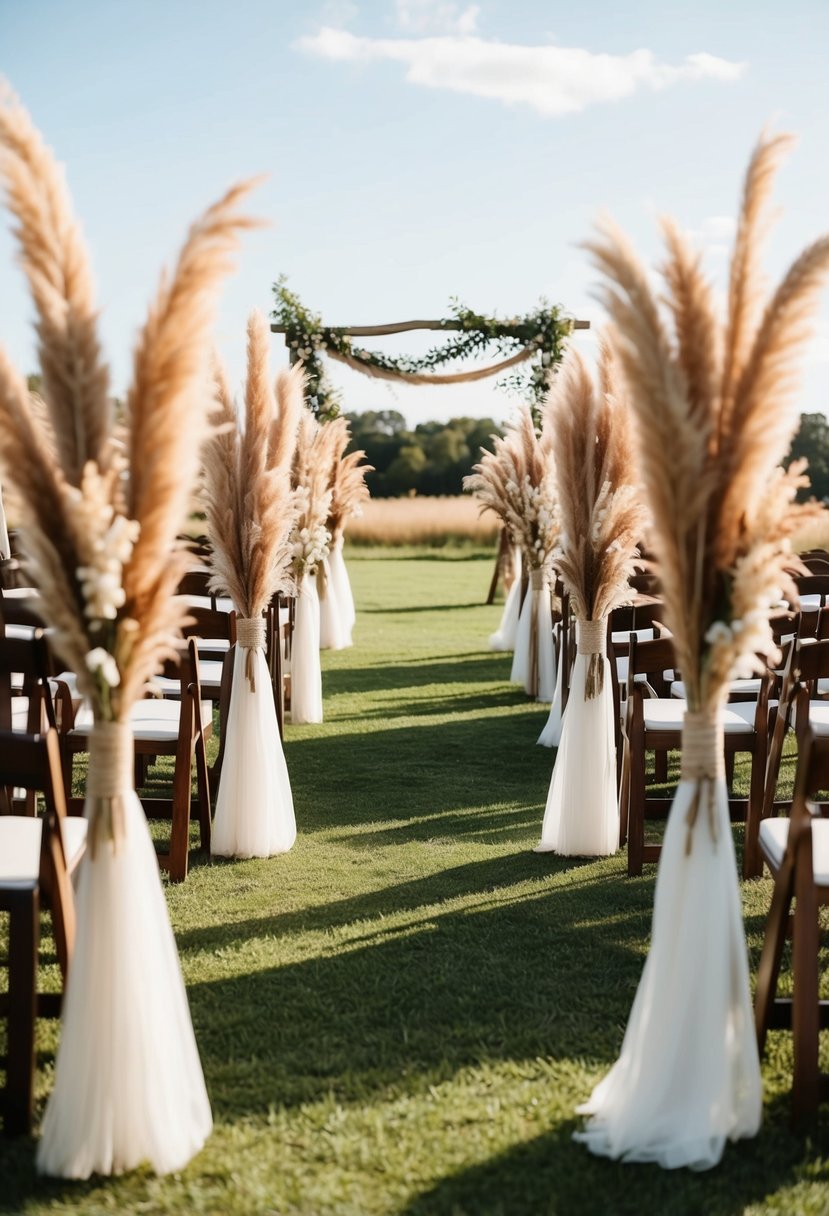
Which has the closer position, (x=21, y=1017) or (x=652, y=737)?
(x=21, y=1017)

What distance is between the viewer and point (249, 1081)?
2.98 m

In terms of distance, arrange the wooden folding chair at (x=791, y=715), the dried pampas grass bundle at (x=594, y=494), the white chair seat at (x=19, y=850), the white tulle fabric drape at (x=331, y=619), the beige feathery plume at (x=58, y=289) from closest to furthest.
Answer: the beige feathery plume at (x=58, y=289), the white chair seat at (x=19, y=850), the wooden folding chair at (x=791, y=715), the dried pampas grass bundle at (x=594, y=494), the white tulle fabric drape at (x=331, y=619)

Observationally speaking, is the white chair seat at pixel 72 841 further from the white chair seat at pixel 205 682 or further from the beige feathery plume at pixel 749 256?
the white chair seat at pixel 205 682

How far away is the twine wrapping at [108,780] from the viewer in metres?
2.56

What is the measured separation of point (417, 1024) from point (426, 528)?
78.0ft

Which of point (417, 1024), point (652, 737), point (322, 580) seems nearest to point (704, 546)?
point (417, 1024)

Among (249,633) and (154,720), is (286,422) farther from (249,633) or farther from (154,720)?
(154,720)

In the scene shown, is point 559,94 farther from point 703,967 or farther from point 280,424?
point 703,967

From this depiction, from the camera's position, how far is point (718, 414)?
8.48 ft

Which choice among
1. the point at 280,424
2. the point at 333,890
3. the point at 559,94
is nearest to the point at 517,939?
the point at 333,890

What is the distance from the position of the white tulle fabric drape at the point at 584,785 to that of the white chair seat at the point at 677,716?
9.6 inches

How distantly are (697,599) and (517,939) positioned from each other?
1830 millimetres

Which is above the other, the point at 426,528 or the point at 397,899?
the point at 426,528

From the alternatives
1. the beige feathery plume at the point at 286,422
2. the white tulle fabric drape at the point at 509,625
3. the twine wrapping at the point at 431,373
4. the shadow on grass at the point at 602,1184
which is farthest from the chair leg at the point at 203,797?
the twine wrapping at the point at 431,373
